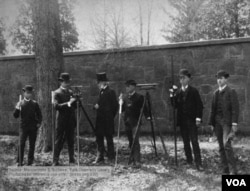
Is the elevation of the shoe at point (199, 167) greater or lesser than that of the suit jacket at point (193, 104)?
lesser

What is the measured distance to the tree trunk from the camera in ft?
26.9

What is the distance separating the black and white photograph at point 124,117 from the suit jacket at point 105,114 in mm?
21

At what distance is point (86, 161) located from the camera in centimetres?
757

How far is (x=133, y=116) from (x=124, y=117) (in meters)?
0.22

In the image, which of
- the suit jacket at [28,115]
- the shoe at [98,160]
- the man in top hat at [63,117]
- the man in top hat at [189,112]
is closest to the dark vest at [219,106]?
the man in top hat at [189,112]

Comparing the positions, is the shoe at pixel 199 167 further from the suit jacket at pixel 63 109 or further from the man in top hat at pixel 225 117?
the suit jacket at pixel 63 109

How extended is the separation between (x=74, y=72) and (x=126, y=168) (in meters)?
4.64

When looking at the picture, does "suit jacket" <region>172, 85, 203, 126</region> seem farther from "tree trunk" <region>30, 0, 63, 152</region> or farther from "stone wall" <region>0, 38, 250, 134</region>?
"tree trunk" <region>30, 0, 63, 152</region>

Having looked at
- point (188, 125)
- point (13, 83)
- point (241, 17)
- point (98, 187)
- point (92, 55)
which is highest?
point (241, 17)

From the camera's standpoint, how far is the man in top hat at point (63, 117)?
7.18 meters

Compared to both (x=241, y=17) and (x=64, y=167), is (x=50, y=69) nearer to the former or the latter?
(x=64, y=167)

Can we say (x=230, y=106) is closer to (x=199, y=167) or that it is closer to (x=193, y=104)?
(x=193, y=104)

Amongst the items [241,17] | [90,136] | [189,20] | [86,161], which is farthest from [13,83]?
[189,20]

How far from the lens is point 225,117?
6.25 m
